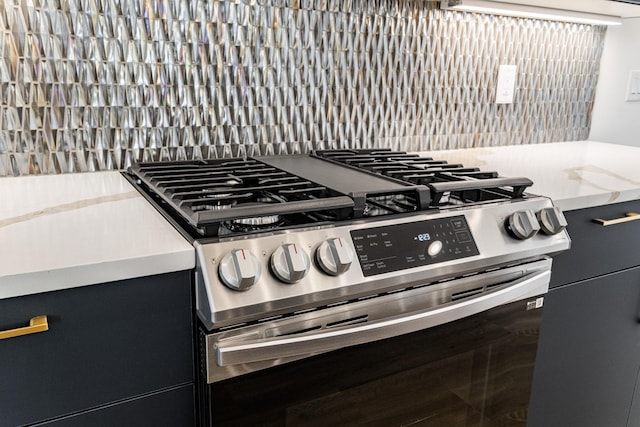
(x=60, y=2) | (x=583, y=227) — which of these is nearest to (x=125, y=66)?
(x=60, y=2)

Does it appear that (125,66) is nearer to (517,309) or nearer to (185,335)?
(185,335)

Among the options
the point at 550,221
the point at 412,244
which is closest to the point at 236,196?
the point at 412,244

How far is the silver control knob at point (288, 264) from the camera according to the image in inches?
32.8

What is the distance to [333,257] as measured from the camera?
0.88 meters

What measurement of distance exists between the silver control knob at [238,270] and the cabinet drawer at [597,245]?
0.81m

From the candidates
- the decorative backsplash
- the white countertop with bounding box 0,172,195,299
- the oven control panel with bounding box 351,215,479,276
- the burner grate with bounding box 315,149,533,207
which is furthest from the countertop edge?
the decorative backsplash

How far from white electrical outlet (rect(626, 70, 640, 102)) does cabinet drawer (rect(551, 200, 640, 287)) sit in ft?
2.89

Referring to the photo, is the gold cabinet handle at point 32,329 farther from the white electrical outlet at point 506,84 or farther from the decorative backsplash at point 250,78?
the white electrical outlet at point 506,84

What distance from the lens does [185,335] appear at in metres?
0.86

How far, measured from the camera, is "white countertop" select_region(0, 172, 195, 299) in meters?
0.73

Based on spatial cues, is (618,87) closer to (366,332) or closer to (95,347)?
(366,332)

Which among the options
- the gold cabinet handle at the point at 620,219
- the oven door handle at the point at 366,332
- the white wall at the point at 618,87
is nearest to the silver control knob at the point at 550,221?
the oven door handle at the point at 366,332

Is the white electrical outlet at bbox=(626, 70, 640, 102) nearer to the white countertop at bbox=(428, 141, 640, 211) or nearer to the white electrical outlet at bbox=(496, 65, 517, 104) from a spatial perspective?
the white countertop at bbox=(428, 141, 640, 211)

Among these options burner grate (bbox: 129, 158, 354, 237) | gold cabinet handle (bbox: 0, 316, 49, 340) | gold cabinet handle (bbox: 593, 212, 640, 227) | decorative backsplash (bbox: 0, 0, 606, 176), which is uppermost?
decorative backsplash (bbox: 0, 0, 606, 176)
